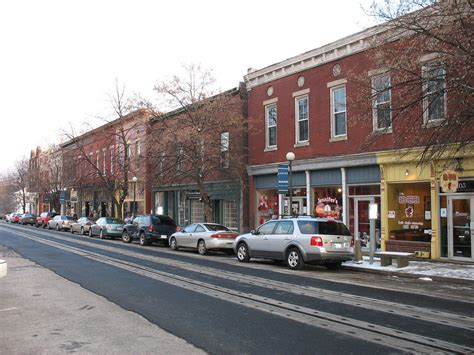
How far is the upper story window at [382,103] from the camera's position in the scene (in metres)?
12.6

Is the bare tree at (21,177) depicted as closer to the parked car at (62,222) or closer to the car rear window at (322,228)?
the parked car at (62,222)

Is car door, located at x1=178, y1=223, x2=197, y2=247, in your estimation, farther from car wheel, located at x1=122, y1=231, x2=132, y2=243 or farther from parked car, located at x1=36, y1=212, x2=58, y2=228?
parked car, located at x1=36, y1=212, x2=58, y2=228

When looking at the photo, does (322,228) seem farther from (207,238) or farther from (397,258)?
(207,238)

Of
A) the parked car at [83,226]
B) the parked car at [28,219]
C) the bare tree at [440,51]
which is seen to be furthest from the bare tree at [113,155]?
the bare tree at [440,51]

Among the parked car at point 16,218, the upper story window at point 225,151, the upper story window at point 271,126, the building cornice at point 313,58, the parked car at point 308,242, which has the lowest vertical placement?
the parked car at point 16,218

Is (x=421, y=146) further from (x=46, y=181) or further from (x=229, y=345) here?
(x=46, y=181)

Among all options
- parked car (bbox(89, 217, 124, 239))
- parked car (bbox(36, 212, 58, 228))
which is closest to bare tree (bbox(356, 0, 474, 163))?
parked car (bbox(89, 217, 124, 239))

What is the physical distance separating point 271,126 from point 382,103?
9179 millimetres

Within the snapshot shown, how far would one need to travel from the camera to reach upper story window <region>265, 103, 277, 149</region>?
24381 mm

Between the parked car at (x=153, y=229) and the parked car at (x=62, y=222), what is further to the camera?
the parked car at (x=62, y=222)

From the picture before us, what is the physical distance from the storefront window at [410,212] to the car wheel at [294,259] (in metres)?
5.18

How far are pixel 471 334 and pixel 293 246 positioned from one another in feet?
28.0

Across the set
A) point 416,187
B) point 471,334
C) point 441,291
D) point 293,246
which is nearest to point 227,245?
point 293,246

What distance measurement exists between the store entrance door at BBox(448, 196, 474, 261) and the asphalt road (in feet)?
13.4
